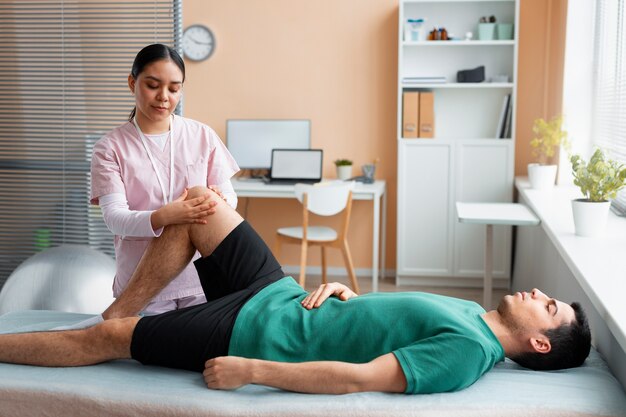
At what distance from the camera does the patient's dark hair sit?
194cm

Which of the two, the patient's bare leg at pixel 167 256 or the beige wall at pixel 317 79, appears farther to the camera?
the beige wall at pixel 317 79

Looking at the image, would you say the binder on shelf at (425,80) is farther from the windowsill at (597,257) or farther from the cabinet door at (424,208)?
the windowsill at (597,257)

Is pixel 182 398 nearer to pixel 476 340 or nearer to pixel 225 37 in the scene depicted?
pixel 476 340

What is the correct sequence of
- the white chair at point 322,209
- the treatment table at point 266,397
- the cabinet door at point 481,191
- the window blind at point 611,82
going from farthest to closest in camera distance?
the cabinet door at point 481,191 → the white chair at point 322,209 → the window blind at point 611,82 → the treatment table at point 266,397

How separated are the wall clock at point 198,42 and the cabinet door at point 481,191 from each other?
1804 millimetres

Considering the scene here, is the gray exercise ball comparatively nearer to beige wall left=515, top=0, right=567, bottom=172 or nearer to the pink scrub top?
the pink scrub top

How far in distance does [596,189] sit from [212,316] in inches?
57.4

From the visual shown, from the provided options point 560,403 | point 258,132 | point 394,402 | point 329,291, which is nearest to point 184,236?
point 329,291

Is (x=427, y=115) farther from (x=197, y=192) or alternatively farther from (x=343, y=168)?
(x=197, y=192)

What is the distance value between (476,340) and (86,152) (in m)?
2.60

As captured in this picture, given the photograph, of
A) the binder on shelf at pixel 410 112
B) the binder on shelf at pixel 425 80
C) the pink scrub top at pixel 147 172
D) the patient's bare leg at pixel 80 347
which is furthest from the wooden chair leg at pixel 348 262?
the patient's bare leg at pixel 80 347

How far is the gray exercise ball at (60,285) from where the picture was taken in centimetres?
292

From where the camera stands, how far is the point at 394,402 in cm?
177

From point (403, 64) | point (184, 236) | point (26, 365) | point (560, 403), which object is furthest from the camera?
point (403, 64)
